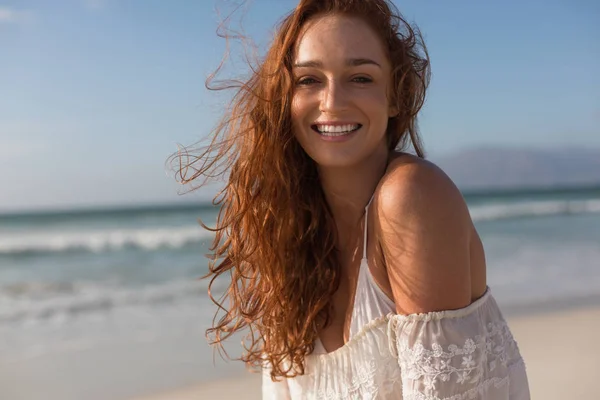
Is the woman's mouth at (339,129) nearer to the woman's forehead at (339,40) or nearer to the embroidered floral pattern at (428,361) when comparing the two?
the woman's forehead at (339,40)

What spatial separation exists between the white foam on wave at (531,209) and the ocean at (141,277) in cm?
45

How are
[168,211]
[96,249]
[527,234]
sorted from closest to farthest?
[527,234], [96,249], [168,211]

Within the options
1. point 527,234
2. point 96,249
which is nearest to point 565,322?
point 527,234

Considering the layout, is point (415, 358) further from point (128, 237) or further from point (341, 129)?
point (128, 237)

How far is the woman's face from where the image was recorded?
236cm

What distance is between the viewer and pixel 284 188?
270 cm

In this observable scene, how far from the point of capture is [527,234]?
1733 centimetres

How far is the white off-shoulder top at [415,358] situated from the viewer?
80.1 inches

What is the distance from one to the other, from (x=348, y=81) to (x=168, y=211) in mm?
30273

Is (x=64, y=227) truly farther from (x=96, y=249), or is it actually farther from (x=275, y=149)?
(x=275, y=149)

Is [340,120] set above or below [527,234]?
above

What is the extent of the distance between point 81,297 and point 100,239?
11.7 metres

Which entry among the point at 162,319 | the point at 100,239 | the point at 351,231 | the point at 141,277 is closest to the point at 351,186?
the point at 351,231

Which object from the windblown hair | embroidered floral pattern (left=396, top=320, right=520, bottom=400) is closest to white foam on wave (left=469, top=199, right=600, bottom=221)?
the windblown hair
